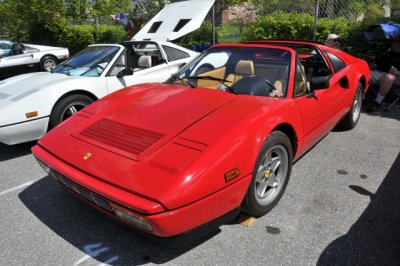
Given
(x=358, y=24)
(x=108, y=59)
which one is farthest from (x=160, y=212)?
(x=358, y=24)

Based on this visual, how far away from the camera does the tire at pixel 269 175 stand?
2516 mm

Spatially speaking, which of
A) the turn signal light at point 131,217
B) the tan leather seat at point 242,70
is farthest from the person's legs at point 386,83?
the turn signal light at point 131,217

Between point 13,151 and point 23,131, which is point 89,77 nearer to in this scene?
point 23,131

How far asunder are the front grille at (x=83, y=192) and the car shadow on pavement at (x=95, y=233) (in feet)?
0.76

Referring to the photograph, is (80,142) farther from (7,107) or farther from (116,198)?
(7,107)

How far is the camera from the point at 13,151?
4402 mm

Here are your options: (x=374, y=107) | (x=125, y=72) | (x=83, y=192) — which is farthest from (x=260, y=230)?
(x=374, y=107)

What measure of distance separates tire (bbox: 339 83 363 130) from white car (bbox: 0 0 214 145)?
2.71 m

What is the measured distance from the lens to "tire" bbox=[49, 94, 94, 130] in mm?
4266

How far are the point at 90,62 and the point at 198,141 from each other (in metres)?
3.43

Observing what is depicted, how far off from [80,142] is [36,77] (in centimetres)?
288

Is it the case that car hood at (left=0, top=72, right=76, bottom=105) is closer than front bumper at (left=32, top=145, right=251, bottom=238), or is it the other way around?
front bumper at (left=32, top=145, right=251, bottom=238)

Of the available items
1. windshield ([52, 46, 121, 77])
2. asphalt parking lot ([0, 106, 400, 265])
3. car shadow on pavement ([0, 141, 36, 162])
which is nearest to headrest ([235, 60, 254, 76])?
asphalt parking lot ([0, 106, 400, 265])

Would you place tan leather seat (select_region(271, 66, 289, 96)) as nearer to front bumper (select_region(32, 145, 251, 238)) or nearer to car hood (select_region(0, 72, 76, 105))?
front bumper (select_region(32, 145, 251, 238))
